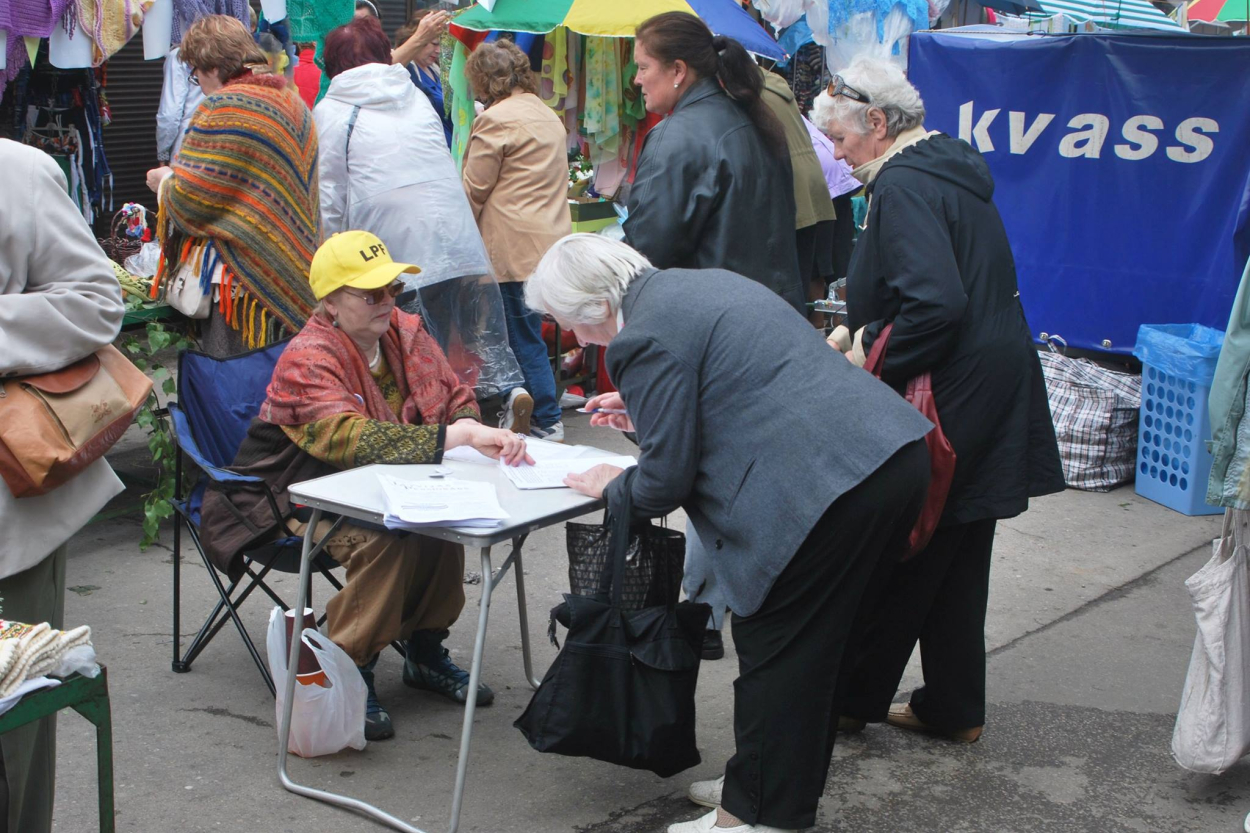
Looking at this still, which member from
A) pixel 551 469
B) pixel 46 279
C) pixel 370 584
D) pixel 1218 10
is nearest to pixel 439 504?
pixel 551 469

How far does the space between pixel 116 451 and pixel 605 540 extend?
3679 mm

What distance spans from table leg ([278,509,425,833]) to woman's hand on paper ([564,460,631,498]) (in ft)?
2.01

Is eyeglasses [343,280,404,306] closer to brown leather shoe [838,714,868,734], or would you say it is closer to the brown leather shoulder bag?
the brown leather shoulder bag

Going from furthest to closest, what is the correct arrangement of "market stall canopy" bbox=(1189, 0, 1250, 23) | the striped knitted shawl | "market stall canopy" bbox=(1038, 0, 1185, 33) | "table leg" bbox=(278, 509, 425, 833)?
"market stall canopy" bbox=(1189, 0, 1250, 23) < "market stall canopy" bbox=(1038, 0, 1185, 33) < the striped knitted shawl < "table leg" bbox=(278, 509, 425, 833)

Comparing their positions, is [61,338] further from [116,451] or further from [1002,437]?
[116,451]

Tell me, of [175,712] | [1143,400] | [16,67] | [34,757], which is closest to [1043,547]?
[1143,400]

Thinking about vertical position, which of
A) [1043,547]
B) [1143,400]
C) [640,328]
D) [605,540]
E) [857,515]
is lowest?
[1043,547]

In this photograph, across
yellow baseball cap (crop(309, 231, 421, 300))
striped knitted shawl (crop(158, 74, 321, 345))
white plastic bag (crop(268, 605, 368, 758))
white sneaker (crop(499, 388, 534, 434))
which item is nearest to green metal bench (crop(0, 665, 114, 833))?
white plastic bag (crop(268, 605, 368, 758))

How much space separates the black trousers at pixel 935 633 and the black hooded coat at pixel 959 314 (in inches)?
6.2

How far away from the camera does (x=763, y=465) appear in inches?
101

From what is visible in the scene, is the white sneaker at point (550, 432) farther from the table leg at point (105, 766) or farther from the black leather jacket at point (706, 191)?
the table leg at point (105, 766)

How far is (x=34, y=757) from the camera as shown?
93.9 inches

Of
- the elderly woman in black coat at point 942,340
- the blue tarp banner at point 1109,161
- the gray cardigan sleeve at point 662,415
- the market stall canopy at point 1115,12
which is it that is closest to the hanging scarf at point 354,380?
the gray cardigan sleeve at point 662,415

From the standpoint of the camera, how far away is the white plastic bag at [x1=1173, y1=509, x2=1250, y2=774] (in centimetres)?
315
